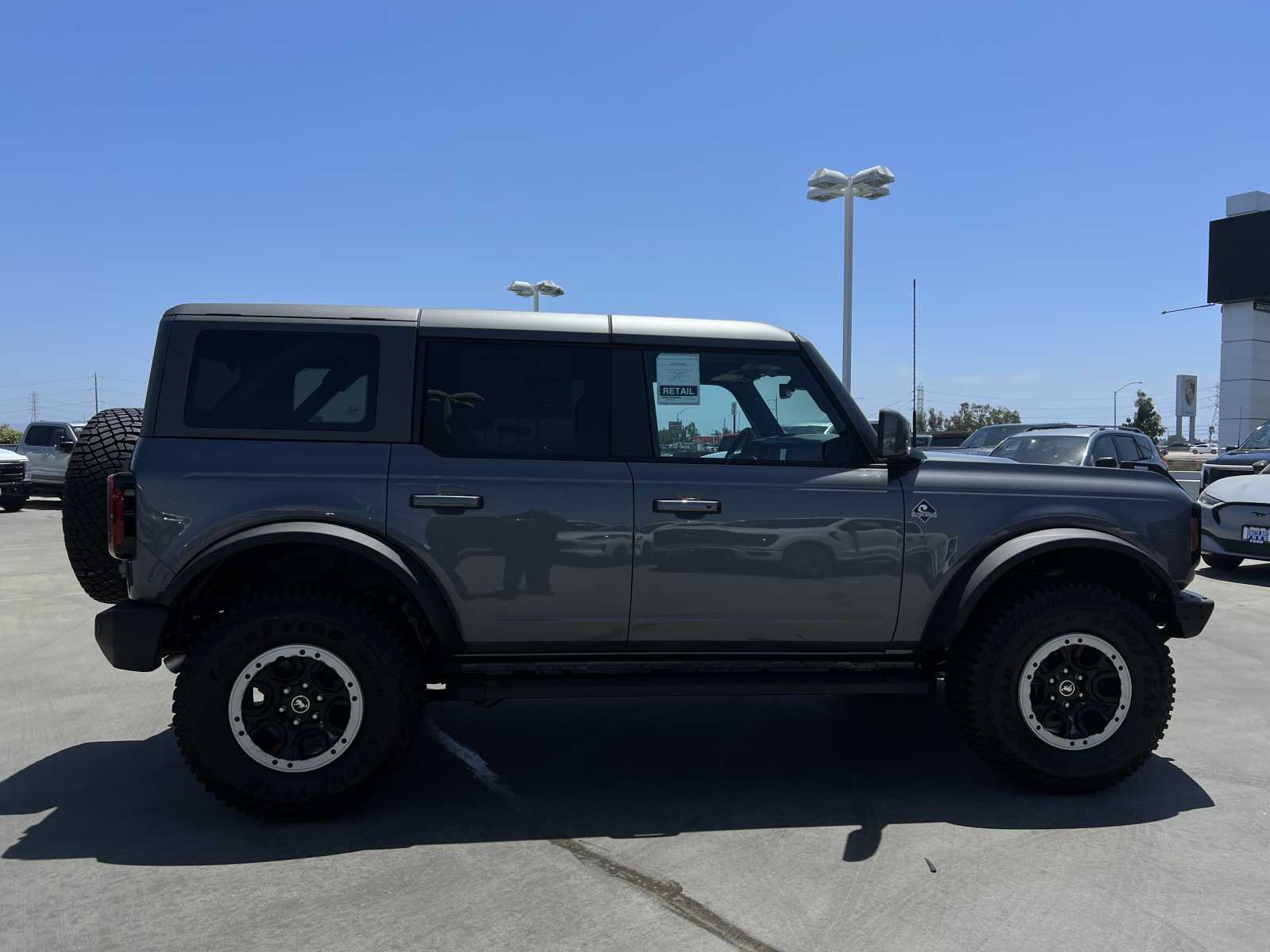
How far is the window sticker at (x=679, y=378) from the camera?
162 inches

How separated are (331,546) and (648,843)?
1.67m

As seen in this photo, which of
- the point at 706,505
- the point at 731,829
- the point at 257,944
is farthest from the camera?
the point at 706,505

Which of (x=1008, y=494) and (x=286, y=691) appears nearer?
(x=286, y=691)

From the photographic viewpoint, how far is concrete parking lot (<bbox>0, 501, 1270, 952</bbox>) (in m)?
2.90

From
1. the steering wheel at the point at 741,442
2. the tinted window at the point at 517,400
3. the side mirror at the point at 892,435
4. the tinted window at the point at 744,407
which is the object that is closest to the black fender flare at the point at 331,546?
the tinted window at the point at 517,400

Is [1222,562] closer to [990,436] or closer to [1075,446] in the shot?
[1075,446]

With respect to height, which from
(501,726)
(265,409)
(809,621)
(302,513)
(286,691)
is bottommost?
(501,726)

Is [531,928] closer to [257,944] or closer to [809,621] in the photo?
[257,944]

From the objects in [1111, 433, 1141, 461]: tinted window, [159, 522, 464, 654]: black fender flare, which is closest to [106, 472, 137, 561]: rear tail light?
[159, 522, 464, 654]: black fender flare

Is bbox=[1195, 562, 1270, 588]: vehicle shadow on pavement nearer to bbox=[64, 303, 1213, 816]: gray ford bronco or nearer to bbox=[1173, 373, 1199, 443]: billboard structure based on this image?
bbox=[64, 303, 1213, 816]: gray ford bronco

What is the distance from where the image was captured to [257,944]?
110 inches

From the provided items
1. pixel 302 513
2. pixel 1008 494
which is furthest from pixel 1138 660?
pixel 302 513

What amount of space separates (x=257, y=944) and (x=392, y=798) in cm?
120

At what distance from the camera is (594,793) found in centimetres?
404
